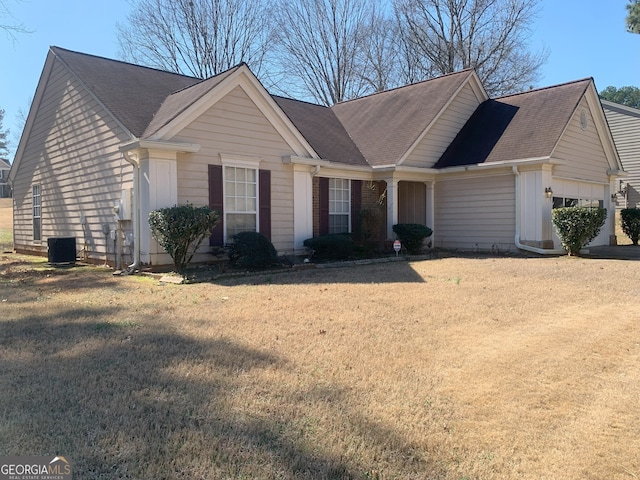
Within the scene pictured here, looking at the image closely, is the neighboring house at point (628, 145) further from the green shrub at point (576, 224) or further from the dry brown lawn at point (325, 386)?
the dry brown lawn at point (325, 386)

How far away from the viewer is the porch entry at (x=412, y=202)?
55.9ft

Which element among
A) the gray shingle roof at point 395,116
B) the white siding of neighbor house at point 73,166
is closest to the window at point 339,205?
the gray shingle roof at point 395,116

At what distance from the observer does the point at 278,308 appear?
22.1 ft

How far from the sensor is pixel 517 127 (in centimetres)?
1556

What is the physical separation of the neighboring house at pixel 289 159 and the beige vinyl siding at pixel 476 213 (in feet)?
0.13

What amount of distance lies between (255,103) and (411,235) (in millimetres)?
6120

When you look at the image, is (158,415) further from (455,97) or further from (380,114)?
(380,114)

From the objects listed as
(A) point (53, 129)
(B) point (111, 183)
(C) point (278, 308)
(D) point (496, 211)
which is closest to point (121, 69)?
(A) point (53, 129)

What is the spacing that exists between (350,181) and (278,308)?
8672 mm

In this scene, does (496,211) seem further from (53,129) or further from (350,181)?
(53,129)

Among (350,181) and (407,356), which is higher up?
(350,181)

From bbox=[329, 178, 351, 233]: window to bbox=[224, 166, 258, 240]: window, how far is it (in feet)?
10.2

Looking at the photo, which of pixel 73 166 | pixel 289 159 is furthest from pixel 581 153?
pixel 73 166

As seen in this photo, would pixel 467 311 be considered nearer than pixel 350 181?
Yes
